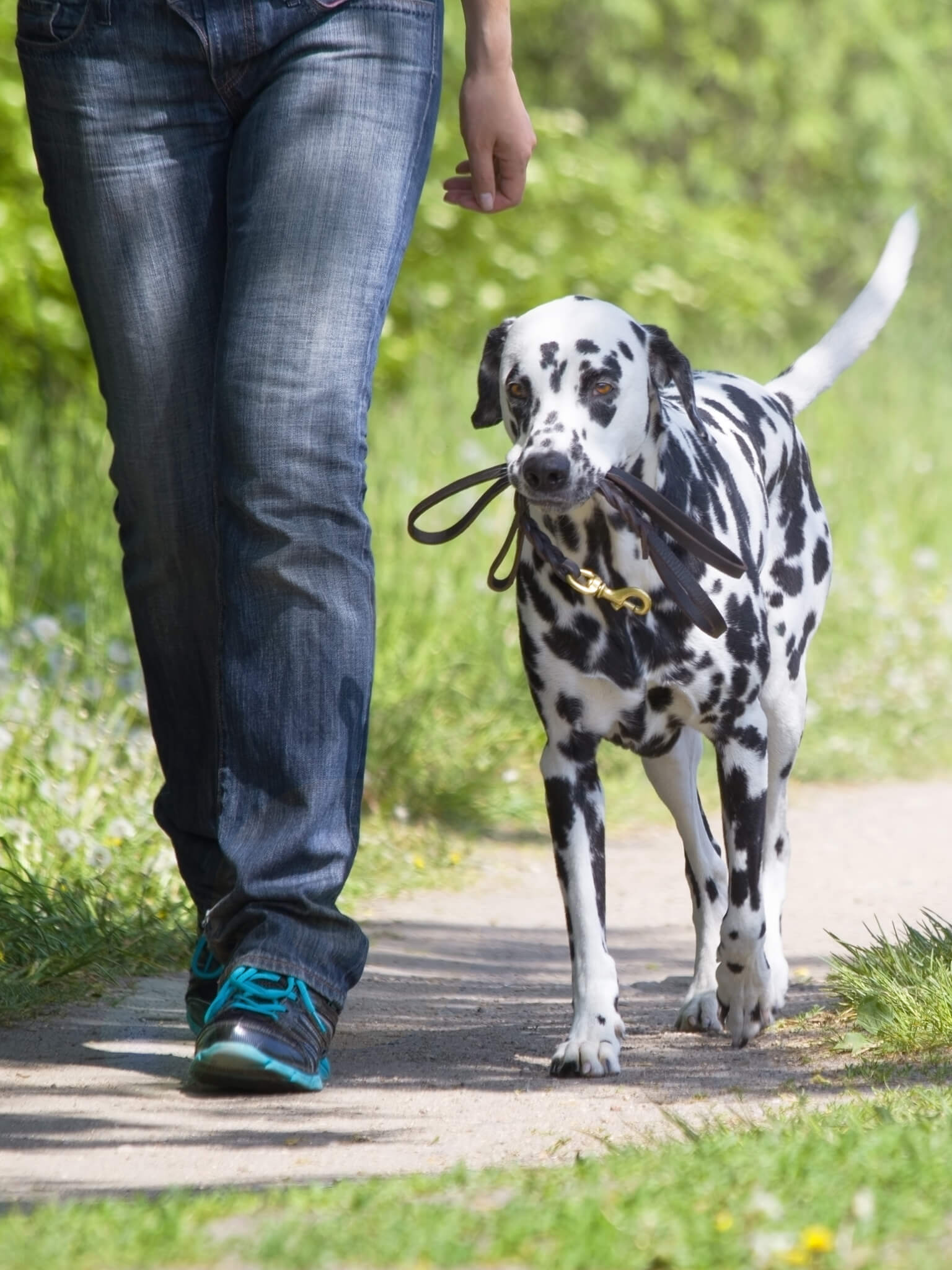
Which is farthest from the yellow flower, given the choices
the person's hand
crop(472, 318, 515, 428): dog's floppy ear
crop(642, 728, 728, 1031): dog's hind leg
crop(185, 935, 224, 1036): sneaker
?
the person's hand

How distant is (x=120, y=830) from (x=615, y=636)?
1.80m

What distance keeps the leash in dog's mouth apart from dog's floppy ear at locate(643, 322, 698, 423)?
0.68 ft

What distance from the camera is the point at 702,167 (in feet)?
47.8

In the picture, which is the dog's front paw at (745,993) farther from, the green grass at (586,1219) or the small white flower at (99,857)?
the small white flower at (99,857)

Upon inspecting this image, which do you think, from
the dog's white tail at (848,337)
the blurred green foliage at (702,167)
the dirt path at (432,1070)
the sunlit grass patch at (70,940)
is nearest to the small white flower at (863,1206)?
the dirt path at (432,1070)

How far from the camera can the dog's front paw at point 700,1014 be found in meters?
3.35

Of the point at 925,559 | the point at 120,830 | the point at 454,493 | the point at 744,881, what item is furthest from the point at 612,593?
the point at 925,559

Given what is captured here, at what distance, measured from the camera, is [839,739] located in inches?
269

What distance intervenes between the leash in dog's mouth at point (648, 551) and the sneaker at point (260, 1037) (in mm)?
815

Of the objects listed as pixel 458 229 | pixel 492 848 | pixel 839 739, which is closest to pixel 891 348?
pixel 458 229

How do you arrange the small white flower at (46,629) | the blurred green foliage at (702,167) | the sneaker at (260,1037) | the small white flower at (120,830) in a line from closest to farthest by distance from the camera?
the sneaker at (260,1037), the small white flower at (120,830), the small white flower at (46,629), the blurred green foliage at (702,167)

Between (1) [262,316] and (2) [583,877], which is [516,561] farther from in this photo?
(1) [262,316]

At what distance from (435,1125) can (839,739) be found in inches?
175

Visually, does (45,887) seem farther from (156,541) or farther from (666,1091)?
(666,1091)
